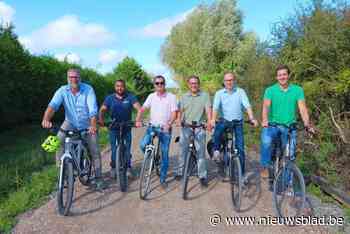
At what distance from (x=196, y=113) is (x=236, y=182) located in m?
1.68

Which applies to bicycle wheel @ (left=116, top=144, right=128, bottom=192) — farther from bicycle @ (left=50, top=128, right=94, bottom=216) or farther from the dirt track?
bicycle @ (left=50, top=128, right=94, bottom=216)

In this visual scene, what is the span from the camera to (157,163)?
22.9 feet

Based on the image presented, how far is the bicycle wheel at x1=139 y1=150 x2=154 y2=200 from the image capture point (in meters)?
5.98

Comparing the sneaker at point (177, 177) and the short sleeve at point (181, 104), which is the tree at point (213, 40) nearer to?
the sneaker at point (177, 177)

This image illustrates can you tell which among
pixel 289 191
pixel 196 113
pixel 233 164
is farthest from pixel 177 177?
pixel 289 191

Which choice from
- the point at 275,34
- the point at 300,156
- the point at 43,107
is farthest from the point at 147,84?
the point at 300,156

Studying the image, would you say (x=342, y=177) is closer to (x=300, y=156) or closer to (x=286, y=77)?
(x=300, y=156)

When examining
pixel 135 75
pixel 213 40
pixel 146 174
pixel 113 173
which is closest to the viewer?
pixel 146 174

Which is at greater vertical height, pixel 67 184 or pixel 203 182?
pixel 67 184

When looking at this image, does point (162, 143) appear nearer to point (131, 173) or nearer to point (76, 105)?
point (131, 173)

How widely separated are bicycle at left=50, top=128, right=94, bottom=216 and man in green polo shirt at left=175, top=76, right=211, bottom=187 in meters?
1.83

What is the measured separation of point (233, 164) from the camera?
5.79 meters

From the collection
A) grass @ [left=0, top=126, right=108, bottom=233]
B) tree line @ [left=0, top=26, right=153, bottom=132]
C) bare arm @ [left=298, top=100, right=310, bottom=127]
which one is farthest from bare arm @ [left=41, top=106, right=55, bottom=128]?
tree line @ [left=0, top=26, right=153, bottom=132]

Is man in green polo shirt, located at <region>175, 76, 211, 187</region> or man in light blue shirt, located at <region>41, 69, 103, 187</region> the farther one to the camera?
man in green polo shirt, located at <region>175, 76, 211, 187</region>
